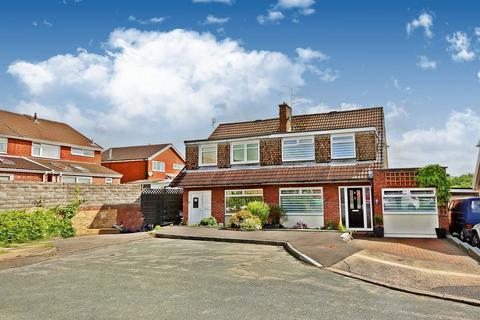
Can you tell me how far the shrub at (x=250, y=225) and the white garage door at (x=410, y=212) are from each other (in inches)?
242

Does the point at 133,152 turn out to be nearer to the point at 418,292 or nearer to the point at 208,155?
the point at 208,155

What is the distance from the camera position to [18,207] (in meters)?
15.2

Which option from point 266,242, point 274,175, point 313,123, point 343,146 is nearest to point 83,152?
point 313,123

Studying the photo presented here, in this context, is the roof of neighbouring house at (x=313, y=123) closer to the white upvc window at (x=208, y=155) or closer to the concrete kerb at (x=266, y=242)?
the white upvc window at (x=208, y=155)

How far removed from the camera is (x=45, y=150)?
109ft

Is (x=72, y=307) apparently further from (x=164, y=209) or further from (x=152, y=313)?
(x=164, y=209)

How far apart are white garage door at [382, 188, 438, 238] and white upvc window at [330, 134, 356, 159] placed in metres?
2.97

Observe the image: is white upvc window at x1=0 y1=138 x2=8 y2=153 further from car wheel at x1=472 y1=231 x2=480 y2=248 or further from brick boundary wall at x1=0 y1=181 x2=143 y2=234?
car wheel at x1=472 y1=231 x2=480 y2=248

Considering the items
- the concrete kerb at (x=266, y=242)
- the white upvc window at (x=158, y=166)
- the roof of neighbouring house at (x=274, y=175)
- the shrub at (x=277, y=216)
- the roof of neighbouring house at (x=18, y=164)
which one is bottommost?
the concrete kerb at (x=266, y=242)

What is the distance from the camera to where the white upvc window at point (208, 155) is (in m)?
23.1

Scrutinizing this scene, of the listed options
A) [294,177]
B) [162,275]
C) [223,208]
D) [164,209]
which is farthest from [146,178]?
[162,275]

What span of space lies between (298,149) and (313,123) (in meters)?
5.27

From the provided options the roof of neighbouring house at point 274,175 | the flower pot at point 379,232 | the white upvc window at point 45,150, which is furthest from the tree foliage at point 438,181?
the white upvc window at point 45,150

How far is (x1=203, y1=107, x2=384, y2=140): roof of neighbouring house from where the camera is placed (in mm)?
23984
